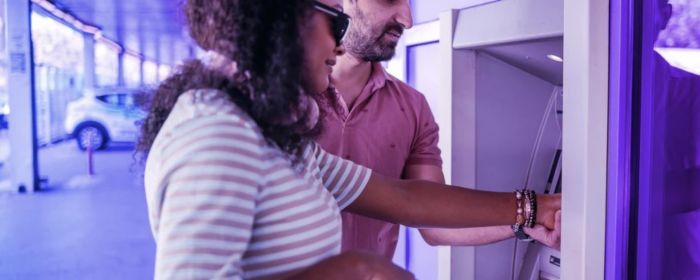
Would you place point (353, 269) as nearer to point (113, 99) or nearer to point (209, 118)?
point (209, 118)

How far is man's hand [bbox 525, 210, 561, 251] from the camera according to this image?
3.84ft

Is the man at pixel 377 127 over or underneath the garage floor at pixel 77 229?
over

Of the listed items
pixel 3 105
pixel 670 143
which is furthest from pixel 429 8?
pixel 3 105

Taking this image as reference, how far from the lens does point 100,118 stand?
754 cm

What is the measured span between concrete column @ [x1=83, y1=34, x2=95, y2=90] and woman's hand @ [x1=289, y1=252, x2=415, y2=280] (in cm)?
736

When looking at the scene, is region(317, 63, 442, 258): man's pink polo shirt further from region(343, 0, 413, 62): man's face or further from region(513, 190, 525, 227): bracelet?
region(513, 190, 525, 227): bracelet

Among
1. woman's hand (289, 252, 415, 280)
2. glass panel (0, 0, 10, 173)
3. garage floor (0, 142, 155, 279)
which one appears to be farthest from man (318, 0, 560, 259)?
glass panel (0, 0, 10, 173)

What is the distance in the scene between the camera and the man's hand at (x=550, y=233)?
3.84ft

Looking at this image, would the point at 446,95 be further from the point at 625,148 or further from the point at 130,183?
the point at 130,183

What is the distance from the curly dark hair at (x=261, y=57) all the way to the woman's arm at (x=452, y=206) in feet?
1.46

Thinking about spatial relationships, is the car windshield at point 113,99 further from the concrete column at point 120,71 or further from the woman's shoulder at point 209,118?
the woman's shoulder at point 209,118

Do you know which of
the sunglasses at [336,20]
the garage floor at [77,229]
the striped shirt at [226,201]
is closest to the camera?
the striped shirt at [226,201]

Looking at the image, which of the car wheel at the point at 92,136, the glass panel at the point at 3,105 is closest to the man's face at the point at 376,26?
the glass panel at the point at 3,105

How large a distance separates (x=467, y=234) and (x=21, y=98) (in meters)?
5.99
